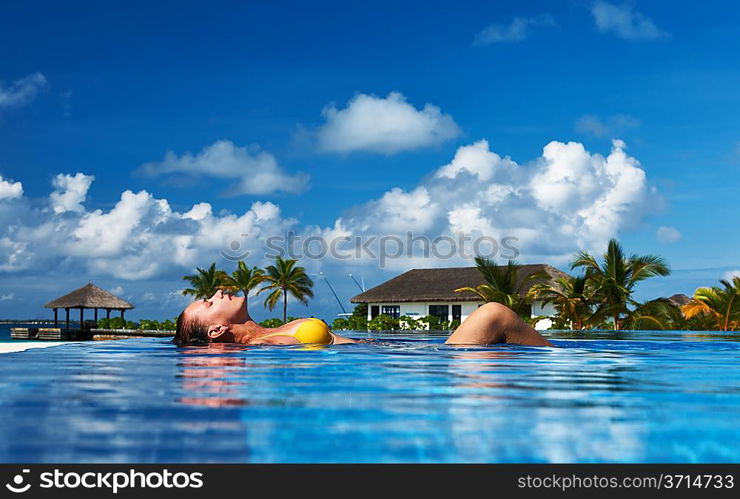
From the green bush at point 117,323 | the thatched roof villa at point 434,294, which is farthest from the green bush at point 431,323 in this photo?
the green bush at point 117,323

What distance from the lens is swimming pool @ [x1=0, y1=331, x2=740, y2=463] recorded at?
2422 mm

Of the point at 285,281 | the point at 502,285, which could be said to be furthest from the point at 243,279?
the point at 502,285

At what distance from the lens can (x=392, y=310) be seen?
46469 mm

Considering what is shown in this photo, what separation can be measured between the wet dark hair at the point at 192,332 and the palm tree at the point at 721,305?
929 inches

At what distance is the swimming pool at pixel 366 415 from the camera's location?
242 centimetres

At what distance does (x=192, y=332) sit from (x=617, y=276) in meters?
22.9

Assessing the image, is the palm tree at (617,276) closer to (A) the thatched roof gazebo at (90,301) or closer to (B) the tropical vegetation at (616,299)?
(B) the tropical vegetation at (616,299)

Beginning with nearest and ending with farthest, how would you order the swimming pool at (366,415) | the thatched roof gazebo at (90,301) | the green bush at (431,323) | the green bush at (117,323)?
the swimming pool at (366,415), the green bush at (431,323), the green bush at (117,323), the thatched roof gazebo at (90,301)

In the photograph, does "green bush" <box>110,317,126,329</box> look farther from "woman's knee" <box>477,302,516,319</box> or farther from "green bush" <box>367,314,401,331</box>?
"woman's knee" <box>477,302,516,319</box>

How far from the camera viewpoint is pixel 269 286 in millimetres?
47938
